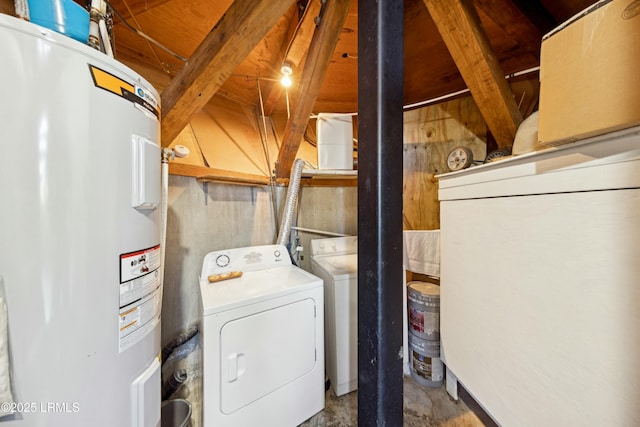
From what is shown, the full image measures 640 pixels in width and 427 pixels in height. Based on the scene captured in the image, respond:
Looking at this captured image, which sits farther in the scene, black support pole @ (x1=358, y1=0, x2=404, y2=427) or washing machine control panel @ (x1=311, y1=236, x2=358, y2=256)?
washing machine control panel @ (x1=311, y1=236, x2=358, y2=256)

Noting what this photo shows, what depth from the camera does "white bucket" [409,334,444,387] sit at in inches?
62.0

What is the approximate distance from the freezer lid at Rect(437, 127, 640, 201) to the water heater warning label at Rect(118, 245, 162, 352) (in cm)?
144

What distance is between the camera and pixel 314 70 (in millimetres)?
1503

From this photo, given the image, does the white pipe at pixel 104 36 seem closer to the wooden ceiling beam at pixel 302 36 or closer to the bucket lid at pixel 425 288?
the wooden ceiling beam at pixel 302 36

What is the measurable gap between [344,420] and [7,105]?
1.94m

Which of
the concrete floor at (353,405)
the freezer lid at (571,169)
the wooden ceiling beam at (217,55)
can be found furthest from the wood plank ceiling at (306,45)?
the concrete floor at (353,405)

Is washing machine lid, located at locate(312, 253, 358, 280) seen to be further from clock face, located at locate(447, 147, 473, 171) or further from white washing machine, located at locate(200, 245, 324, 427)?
clock face, located at locate(447, 147, 473, 171)

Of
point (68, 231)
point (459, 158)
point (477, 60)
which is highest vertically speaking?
point (477, 60)

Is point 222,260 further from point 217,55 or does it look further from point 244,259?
point 217,55

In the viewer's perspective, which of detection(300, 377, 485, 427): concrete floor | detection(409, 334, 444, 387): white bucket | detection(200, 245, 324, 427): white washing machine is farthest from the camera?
detection(409, 334, 444, 387): white bucket

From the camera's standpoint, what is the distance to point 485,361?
108 centimetres

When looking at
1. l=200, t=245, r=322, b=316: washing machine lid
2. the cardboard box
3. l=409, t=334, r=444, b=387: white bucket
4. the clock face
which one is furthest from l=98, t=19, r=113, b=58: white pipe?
the clock face

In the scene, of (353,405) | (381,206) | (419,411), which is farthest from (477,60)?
(353,405)

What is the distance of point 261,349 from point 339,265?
816 millimetres
